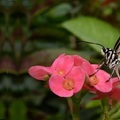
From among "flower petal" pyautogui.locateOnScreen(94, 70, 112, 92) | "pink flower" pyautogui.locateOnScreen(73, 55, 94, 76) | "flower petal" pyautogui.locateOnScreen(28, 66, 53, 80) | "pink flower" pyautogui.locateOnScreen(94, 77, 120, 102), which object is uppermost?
"pink flower" pyautogui.locateOnScreen(73, 55, 94, 76)

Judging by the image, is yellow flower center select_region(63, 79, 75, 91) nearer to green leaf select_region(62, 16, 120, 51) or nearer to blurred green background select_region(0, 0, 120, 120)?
blurred green background select_region(0, 0, 120, 120)

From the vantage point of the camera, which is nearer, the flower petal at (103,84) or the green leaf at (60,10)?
the flower petal at (103,84)

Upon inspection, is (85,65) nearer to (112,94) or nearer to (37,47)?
(112,94)

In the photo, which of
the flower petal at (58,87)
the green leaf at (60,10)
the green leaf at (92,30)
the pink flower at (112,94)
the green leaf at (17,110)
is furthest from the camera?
the green leaf at (60,10)

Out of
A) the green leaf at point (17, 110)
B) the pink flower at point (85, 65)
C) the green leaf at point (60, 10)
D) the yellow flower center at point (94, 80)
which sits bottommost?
the green leaf at point (17, 110)

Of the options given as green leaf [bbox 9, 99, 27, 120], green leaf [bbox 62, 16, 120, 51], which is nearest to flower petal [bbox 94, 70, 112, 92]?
green leaf [bbox 9, 99, 27, 120]

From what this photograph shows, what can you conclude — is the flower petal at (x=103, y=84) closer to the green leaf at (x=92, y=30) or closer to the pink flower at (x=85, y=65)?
the pink flower at (x=85, y=65)

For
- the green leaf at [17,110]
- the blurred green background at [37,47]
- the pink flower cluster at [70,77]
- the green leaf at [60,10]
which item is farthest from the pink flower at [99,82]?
the green leaf at [60,10]
